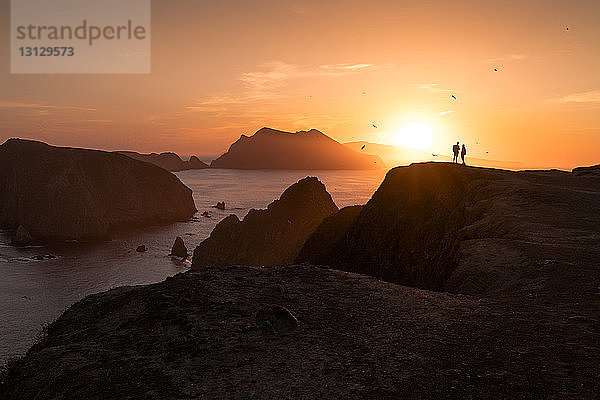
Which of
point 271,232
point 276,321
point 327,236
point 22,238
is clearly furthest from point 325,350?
point 22,238

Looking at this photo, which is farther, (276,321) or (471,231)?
(471,231)

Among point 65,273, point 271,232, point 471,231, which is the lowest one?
point 65,273

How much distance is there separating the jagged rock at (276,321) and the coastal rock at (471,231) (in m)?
7.04

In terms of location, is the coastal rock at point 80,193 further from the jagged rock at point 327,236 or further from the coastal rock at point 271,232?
the jagged rock at point 327,236

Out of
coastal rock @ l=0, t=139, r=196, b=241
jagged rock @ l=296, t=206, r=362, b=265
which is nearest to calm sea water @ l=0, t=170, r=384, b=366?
coastal rock @ l=0, t=139, r=196, b=241

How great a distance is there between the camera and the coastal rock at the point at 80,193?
332ft

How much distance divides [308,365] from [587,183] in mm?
28166

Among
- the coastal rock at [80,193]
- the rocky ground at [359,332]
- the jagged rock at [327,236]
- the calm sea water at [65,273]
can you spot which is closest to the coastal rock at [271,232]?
the jagged rock at [327,236]

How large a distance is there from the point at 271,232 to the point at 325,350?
163ft

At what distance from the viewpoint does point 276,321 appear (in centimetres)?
1146

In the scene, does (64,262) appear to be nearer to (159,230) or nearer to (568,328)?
(159,230)

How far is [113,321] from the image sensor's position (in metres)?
14.6

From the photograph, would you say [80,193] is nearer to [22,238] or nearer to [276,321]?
[22,238]

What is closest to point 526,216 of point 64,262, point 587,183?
point 587,183
